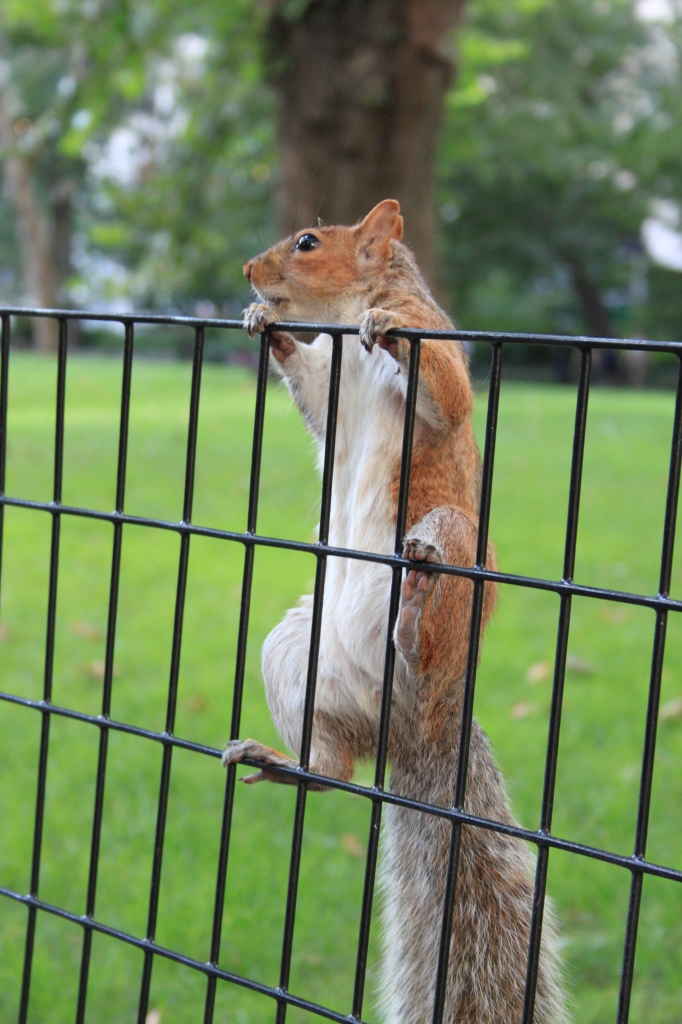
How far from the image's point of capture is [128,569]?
14.7ft

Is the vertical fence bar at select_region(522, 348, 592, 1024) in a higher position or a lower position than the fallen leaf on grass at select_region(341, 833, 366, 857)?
higher

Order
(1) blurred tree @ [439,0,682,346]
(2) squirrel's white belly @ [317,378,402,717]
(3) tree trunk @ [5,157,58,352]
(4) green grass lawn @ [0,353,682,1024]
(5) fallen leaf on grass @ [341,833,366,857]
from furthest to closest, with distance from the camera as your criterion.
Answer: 1. (1) blurred tree @ [439,0,682,346]
2. (3) tree trunk @ [5,157,58,352]
3. (5) fallen leaf on grass @ [341,833,366,857]
4. (4) green grass lawn @ [0,353,682,1024]
5. (2) squirrel's white belly @ [317,378,402,717]

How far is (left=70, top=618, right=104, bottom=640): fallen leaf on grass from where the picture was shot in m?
3.72

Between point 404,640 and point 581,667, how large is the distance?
2.23 m

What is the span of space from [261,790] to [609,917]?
97 cm

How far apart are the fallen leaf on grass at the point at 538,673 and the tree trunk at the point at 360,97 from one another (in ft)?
7.98

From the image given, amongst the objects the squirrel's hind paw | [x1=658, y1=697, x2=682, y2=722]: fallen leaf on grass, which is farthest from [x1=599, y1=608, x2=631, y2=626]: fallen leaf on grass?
the squirrel's hind paw

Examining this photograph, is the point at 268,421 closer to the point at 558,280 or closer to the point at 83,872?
the point at 83,872

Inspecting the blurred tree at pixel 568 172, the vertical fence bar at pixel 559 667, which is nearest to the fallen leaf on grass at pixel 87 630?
the vertical fence bar at pixel 559 667

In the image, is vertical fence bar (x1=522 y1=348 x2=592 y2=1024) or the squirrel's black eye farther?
the squirrel's black eye

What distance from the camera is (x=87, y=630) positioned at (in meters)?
3.75

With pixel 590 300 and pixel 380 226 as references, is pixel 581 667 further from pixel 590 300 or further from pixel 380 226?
pixel 590 300

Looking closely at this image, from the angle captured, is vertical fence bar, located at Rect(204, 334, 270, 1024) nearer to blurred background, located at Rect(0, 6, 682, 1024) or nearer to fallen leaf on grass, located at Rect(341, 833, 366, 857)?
blurred background, located at Rect(0, 6, 682, 1024)

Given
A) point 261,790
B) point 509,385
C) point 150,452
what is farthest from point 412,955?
point 509,385
